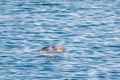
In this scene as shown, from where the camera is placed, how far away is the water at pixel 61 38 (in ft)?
122

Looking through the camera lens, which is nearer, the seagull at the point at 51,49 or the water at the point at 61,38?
the water at the point at 61,38

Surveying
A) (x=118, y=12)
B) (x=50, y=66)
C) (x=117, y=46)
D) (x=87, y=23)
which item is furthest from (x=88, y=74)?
(x=118, y=12)

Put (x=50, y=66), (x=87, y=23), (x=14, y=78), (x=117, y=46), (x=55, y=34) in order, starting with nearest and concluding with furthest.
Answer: (x=14, y=78), (x=50, y=66), (x=117, y=46), (x=55, y=34), (x=87, y=23)

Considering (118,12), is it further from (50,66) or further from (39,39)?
(50,66)

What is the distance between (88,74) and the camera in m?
36.5

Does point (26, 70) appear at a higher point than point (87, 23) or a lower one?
lower

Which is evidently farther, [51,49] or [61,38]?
[61,38]

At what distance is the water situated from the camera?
Answer: 37.3 m

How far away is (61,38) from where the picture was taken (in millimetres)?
45906

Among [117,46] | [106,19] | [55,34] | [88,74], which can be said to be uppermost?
[106,19]

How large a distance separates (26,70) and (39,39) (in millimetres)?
8493

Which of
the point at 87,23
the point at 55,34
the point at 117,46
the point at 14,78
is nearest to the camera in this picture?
the point at 14,78

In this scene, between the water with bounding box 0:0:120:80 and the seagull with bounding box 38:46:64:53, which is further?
the seagull with bounding box 38:46:64:53

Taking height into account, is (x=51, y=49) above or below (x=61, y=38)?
below
